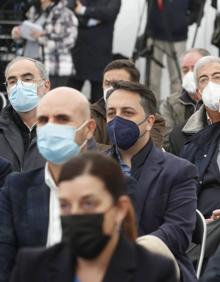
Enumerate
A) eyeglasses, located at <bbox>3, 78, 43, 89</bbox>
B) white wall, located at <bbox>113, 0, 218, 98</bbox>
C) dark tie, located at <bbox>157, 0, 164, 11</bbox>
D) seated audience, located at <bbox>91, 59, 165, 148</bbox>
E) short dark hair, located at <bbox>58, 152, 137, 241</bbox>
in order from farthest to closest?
white wall, located at <bbox>113, 0, 218, 98</bbox>, dark tie, located at <bbox>157, 0, 164, 11</bbox>, eyeglasses, located at <bbox>3, 78, 43, 89</bbox>, seated audience, located at <bbox>91, 59, 165, 148</bbox>, short dark hair, located at <bbox>58, 152, 137, 241</bbox>

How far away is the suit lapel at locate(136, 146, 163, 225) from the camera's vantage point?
220 inches

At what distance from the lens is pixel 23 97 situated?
762 cm

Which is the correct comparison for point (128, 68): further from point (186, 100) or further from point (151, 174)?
point (151, 174)

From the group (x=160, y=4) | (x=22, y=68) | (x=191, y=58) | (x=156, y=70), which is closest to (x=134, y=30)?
(x=156, y=70)

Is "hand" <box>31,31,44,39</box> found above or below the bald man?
below

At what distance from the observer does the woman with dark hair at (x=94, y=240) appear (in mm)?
3881

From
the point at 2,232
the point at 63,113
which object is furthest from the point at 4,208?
the point at 63,113

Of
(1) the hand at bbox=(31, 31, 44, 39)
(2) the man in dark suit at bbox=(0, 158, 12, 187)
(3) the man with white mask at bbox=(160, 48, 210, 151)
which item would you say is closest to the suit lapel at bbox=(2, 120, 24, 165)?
(2) the man in dark suit at bbox=(0, 158, 12, 187)

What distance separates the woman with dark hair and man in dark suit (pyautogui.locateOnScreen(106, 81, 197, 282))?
1.27m

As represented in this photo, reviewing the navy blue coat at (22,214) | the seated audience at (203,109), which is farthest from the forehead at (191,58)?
the navy blue coat at (22,214)

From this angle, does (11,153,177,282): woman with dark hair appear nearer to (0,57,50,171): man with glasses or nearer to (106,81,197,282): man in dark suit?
(106,81,197,282): man in dark suit

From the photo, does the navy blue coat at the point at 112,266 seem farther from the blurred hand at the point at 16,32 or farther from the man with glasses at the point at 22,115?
the blurred hand at the point at 16,32

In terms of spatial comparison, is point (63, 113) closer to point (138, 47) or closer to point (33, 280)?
point (33, 280)

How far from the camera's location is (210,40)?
12.4m
